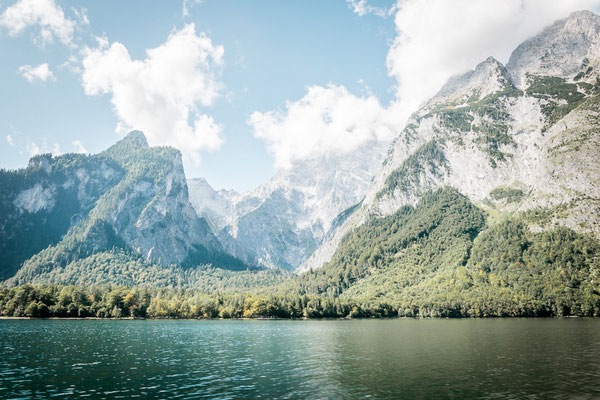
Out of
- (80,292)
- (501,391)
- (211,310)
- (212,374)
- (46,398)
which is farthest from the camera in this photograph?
(211,310)

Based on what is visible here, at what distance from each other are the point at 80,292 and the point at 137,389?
6309 inches

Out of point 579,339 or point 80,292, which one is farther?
point 80,292

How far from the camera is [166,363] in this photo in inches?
2036

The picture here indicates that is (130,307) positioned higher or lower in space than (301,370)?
higher

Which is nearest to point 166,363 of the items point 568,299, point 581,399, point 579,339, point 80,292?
point 581,399

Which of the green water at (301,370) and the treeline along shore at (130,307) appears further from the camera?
the treeline along shore at (130,307)

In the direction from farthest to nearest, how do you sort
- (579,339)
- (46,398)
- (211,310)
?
(211,310), (579,339), (46,398)

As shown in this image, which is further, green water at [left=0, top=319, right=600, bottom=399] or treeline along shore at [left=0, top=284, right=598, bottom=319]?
treeline along shore at [left=0, top=284, right=598, bottom=319]

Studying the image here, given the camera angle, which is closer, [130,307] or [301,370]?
[301,370]

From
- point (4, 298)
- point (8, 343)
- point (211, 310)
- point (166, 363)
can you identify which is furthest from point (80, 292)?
point (166, 363)

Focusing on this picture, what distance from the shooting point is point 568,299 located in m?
171

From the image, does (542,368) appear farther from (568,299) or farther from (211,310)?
(211,310)

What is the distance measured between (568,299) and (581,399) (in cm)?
17825

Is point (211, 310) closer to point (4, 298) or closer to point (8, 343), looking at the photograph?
Result: point (4, 298)
